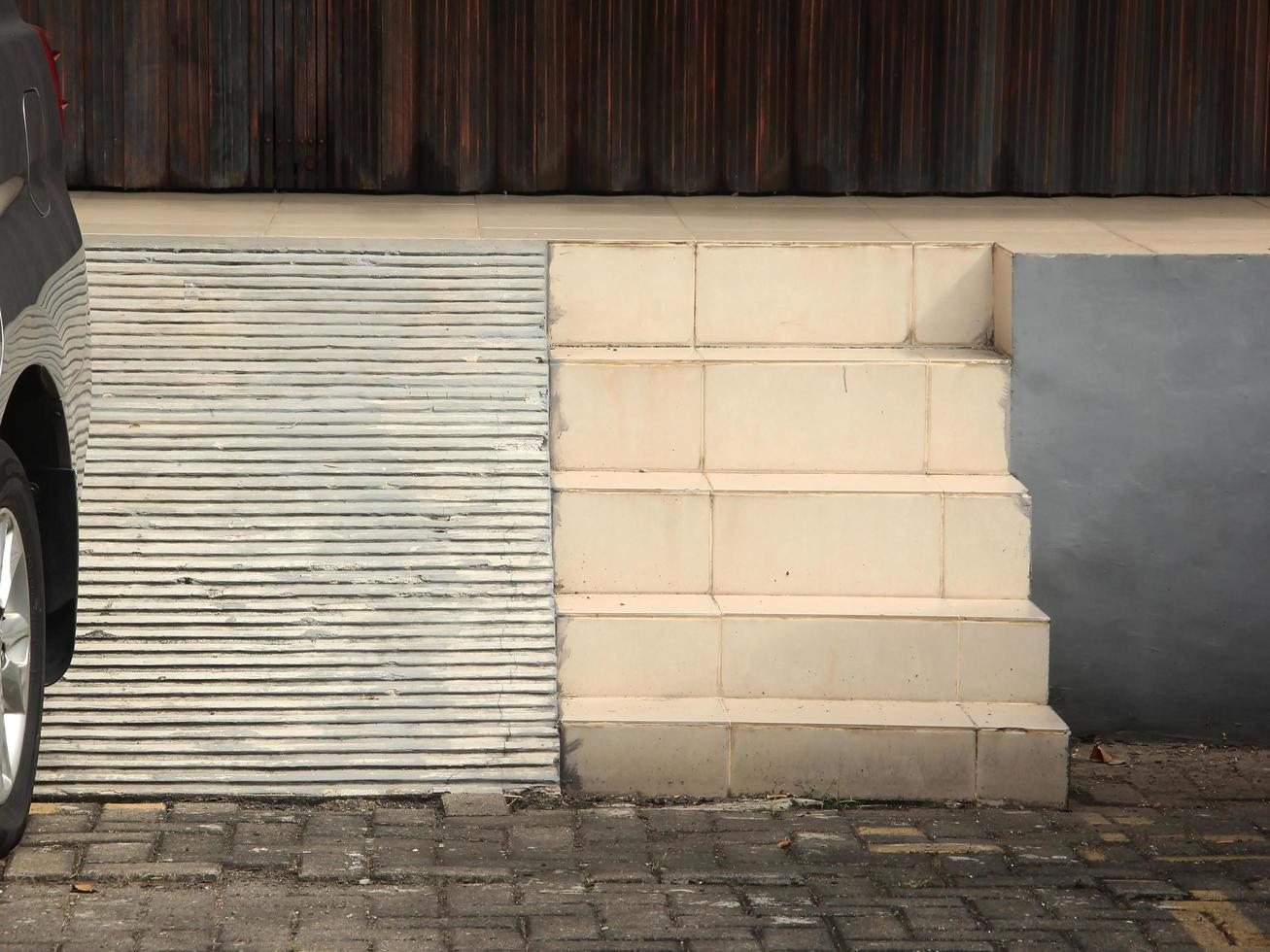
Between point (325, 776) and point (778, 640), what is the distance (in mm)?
1411

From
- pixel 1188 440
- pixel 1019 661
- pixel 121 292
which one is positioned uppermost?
pixel 121 292

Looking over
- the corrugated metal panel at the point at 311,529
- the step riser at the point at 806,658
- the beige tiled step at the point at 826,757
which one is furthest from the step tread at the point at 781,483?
the beige tiled step at the point at 826,757

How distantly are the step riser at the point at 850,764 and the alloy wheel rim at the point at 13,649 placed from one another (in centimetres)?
176

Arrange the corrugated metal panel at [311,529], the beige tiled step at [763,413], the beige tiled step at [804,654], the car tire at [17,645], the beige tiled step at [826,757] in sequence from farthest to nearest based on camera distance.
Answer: the beige tiled step at [763,413], the beige tiled step at [804,654], the beige tiled step at [826,757], the corrugated metal panel at [311,529], the car tire at [17,645]

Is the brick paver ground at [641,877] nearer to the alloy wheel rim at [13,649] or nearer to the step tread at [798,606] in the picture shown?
the alloy wheel rim at [13,649]

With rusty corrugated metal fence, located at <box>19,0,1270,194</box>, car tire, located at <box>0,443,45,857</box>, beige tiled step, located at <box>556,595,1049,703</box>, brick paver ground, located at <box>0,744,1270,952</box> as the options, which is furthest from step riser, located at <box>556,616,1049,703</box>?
rusty corrugated metal fence, located at <box>19,0,1270,194</box>

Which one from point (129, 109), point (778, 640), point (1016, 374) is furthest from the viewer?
point (129, 109)

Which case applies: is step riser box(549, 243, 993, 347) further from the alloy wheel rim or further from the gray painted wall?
the alloy wheel rim

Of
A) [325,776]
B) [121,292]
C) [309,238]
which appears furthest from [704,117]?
[325,776]

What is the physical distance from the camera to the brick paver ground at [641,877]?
430 centimetres

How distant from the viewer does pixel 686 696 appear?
5559mm

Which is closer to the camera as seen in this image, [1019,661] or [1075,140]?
[1019,661]

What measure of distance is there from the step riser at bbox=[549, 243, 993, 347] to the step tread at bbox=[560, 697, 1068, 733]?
55.2 inches

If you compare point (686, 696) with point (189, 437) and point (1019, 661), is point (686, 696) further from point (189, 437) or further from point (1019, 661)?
point (189, 437)
